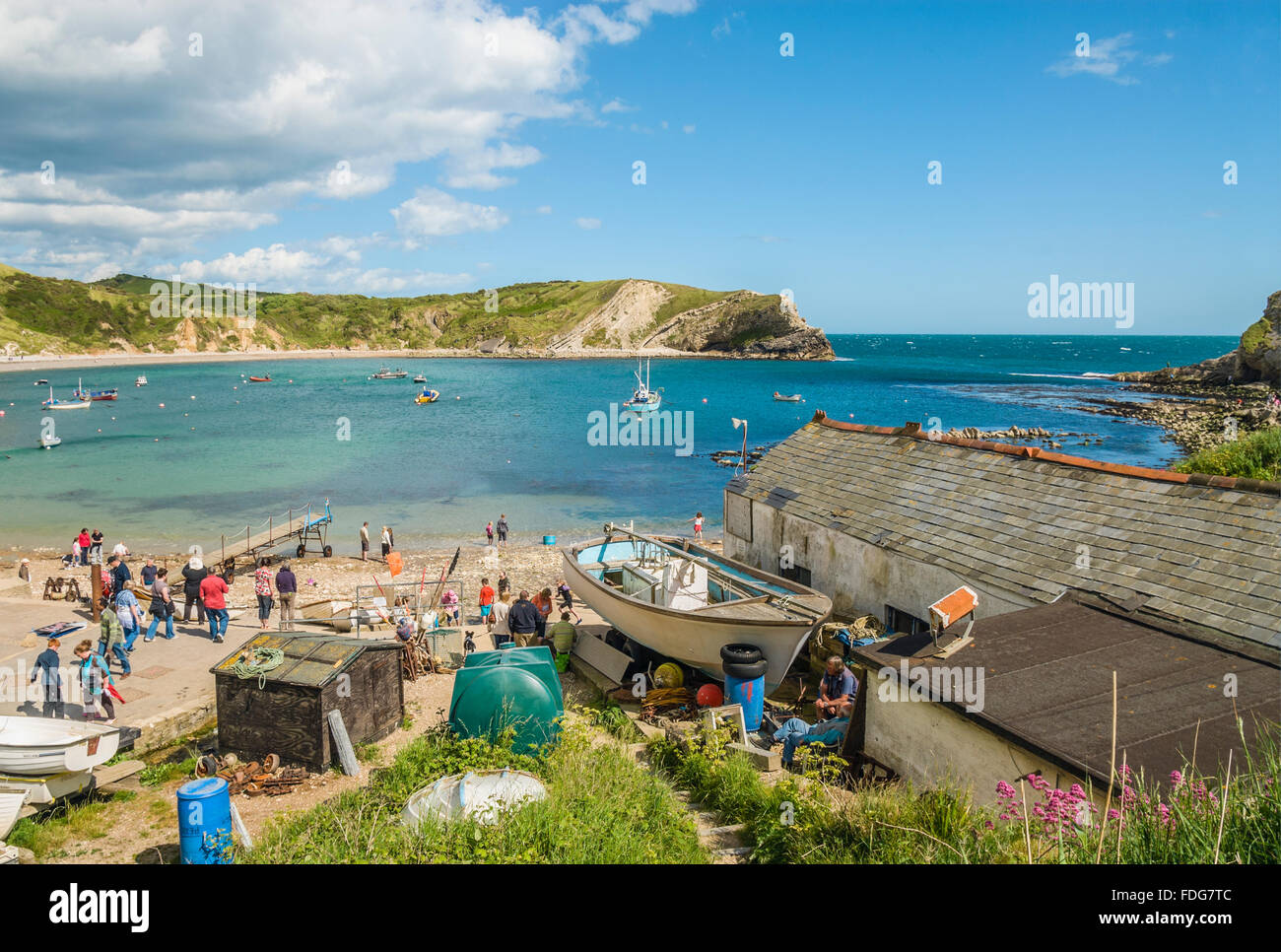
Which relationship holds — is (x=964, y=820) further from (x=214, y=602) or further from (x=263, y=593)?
(x=263, y=593)

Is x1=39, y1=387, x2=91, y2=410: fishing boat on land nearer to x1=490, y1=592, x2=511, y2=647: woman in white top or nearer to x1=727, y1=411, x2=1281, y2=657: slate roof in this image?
x1=490, y1=592, x2=511, y2=647: woman in white top

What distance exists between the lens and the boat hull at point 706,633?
43.8 feet

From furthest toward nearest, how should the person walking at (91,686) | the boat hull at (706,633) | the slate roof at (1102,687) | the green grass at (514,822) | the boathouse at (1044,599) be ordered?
the boat hull at (706,633) < the person walking at (91,686) < the boathouse at (1044,599) < the slate roof at (1102,687) < the green grass at (514,822)

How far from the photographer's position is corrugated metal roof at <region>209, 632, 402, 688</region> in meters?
10.9

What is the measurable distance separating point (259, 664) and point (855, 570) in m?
10.7

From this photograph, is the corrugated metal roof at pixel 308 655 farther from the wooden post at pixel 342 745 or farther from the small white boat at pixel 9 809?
the small white boat at pixel 9 809

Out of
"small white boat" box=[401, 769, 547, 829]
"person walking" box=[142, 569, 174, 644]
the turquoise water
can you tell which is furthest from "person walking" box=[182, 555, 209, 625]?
the turquoise water

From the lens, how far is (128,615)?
49.3 feet

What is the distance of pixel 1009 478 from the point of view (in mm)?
14680

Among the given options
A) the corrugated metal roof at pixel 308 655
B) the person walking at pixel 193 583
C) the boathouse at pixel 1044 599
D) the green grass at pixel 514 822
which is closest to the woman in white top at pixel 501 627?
the corrugated metal roof at pixel 308 655

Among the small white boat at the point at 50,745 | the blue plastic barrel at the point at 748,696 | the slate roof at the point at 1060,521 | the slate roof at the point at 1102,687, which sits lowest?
the blue plastic barrel at the point at 748,696

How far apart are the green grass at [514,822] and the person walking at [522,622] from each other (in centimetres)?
535
